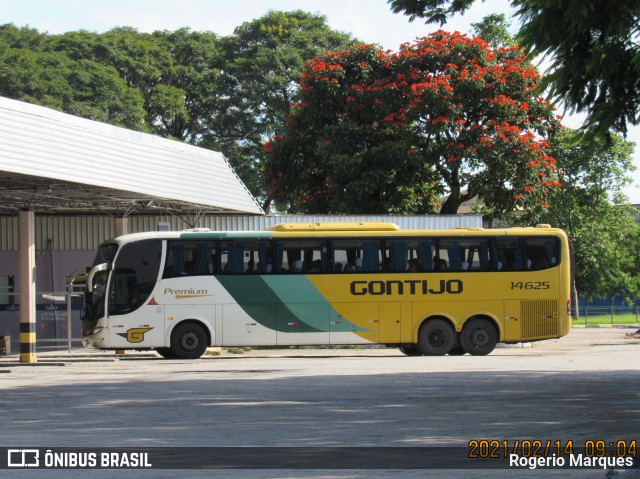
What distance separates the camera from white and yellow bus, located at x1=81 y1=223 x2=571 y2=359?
27766mm

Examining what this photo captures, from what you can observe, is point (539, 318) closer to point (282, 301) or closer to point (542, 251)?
point (542, 251)

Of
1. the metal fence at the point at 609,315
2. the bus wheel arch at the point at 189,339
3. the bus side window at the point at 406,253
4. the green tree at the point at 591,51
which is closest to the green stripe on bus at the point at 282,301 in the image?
the bus wheel arch at the point at 189,339

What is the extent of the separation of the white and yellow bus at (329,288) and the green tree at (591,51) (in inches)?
687

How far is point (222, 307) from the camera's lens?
28016 mm

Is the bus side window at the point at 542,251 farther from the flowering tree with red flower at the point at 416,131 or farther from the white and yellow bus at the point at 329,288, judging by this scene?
the flowering tree with red flower at the point at 416,131

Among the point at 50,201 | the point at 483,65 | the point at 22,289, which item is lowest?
the point at 22,289

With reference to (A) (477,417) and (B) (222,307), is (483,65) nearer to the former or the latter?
(B) (222,307)

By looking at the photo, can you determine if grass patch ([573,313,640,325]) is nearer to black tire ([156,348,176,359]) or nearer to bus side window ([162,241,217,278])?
black tire ([156,348,176,359])

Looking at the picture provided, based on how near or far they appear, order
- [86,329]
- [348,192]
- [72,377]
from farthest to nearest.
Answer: [348,192]
[86,329]
[72,377]

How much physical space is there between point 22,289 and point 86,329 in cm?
285

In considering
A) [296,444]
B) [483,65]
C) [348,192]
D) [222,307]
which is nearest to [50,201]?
[222,307]

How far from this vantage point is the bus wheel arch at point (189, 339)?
27828 mm

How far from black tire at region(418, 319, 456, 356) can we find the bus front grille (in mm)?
1915

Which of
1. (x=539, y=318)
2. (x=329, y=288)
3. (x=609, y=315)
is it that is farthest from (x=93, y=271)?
(x=609, y=315)
